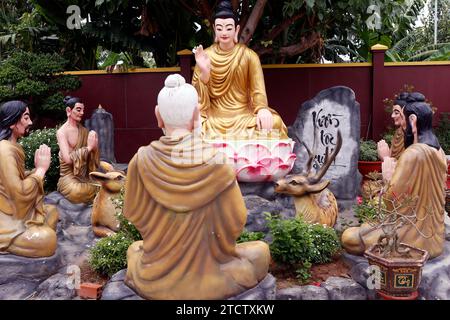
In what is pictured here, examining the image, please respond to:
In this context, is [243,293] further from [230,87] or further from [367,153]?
[367,153]

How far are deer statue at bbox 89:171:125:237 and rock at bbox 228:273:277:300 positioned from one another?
1.93m

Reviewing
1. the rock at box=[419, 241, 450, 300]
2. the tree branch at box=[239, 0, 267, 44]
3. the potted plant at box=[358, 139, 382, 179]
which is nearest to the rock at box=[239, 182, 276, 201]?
the rock at box=[419, 241, 450, 300]

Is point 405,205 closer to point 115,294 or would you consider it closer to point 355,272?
point 355,272

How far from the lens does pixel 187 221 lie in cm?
268

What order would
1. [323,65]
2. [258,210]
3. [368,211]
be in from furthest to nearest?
[323,65], [258,210], [368,211]

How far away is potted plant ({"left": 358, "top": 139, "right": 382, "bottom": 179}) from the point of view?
692 centimetres

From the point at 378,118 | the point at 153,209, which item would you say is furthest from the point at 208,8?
the point at 153,209

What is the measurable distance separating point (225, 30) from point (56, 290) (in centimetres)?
337

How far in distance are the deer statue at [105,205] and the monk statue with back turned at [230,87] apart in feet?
4.21

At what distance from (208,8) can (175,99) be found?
5.14 m

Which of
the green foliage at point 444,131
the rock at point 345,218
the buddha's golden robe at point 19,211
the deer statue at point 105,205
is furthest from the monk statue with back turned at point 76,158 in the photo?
the green foliage at point 444,131

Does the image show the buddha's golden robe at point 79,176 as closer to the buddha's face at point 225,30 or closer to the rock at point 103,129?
the rock at point 103,129

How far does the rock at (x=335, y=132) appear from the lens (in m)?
5.84

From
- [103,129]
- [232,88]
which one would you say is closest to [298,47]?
[232,88]
